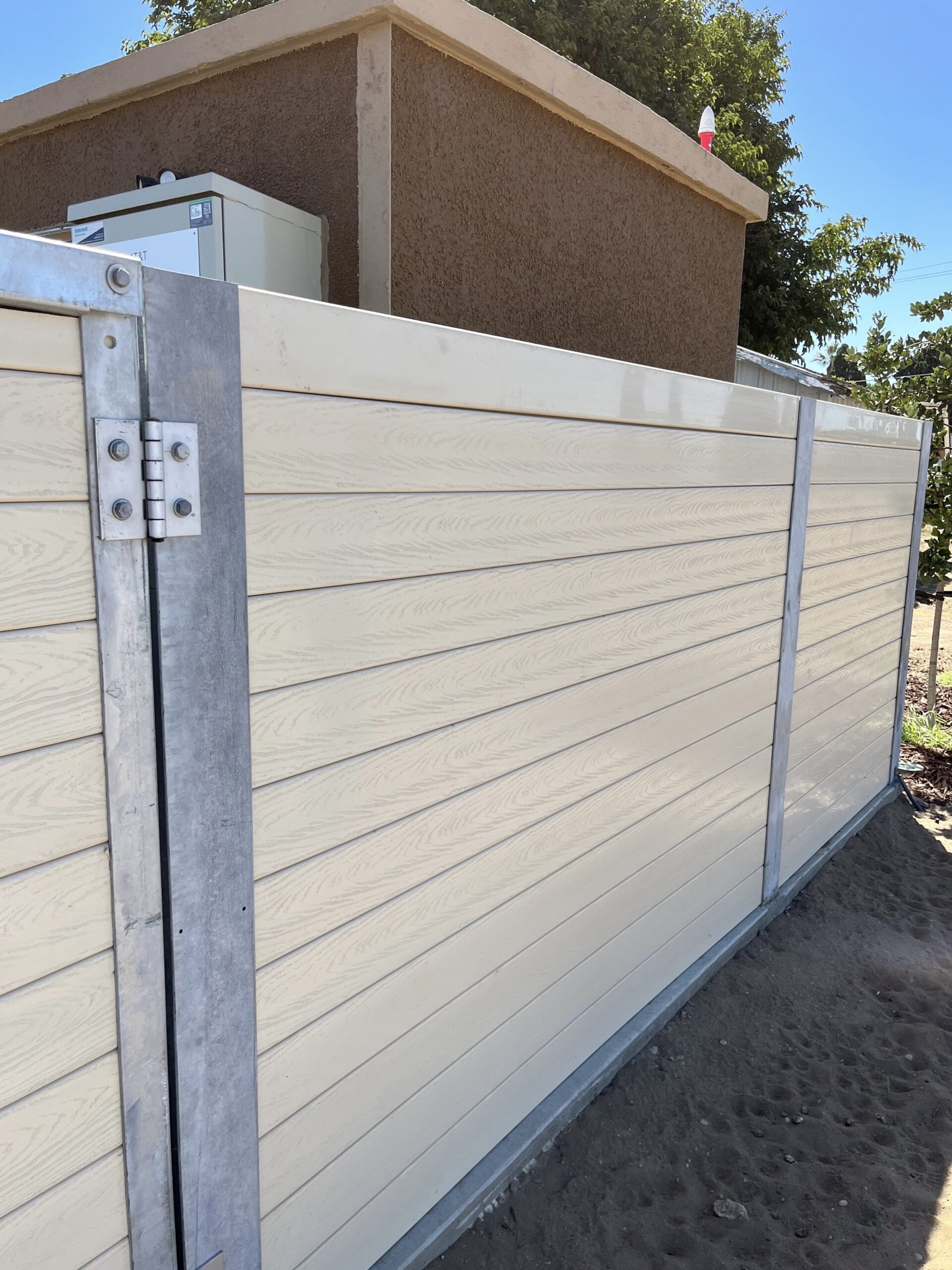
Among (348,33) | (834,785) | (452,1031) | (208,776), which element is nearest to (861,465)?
(834,785)

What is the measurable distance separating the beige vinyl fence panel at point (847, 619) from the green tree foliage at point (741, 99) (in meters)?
12.4

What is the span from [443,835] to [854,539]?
138 inches

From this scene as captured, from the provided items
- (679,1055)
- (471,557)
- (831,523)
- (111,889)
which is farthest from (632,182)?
(111,889)

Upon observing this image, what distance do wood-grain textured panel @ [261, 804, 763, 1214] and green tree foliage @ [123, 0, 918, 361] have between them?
15.4 m

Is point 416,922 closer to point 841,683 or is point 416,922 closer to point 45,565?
point 45,565

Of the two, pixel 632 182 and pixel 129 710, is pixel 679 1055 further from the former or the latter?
pixel 632 182

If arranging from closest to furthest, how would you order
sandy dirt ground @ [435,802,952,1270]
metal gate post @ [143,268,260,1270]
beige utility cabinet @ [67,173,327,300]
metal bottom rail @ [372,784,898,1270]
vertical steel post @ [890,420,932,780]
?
metal gate post @ [143,268,260,1270] → metal bottom rail @ [372,784,898,1270] → sandy dirt ground @ [435,802,952,1270] → beige utility cabinet @ [67,173,327,300] → vertical steel post @ [890,420,932,780]

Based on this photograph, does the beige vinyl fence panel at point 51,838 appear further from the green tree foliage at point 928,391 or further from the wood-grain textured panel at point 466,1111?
the green tree foliage at point 928,391

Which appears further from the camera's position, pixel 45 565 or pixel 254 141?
pixel 254 141

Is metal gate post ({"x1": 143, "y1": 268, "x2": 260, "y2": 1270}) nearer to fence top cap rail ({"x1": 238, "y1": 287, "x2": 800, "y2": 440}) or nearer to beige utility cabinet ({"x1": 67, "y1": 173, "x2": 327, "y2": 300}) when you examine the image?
fence top cap rail ({"x1": 238, "y1": 287, "x2": 800, "y2": 440})

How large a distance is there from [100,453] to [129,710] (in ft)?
1.29

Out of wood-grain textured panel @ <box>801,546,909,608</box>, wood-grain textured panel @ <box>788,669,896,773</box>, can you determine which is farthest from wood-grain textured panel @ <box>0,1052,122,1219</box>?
wood-grain textured panel @ <box>801,546,909,608</box>

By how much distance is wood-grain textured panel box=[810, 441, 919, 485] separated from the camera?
13.6 feet

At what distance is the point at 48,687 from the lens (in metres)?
1.30
